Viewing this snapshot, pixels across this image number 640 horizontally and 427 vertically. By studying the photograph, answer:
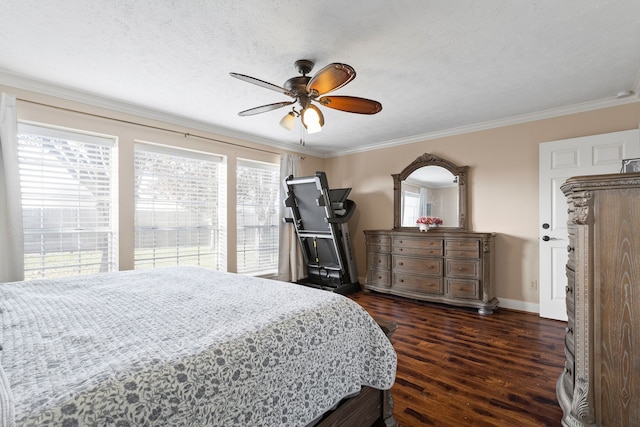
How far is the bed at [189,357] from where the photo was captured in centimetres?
73

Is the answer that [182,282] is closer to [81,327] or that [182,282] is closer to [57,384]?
[81,327]

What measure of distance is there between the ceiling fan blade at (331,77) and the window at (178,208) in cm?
231

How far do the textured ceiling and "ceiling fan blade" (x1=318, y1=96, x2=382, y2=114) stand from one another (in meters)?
0.32

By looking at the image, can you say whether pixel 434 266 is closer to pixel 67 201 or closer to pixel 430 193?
pixel 430 193

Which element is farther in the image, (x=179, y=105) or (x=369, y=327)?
(x=179, y=105)

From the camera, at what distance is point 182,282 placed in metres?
1.94

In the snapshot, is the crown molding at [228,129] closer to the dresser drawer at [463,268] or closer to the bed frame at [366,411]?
the dresser drawer at [463,268]

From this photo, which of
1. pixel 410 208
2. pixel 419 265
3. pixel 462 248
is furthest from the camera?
pixel 410 208

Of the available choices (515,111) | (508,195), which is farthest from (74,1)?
(508,195)

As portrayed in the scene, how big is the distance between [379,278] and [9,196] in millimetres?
4063

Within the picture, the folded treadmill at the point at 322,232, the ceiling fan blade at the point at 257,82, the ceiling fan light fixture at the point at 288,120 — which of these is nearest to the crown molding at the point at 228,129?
the folded treadmill at the point at 322,232

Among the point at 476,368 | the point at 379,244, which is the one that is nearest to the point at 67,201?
the point at 379,244

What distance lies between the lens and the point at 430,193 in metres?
4.28

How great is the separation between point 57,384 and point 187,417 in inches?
12.7
